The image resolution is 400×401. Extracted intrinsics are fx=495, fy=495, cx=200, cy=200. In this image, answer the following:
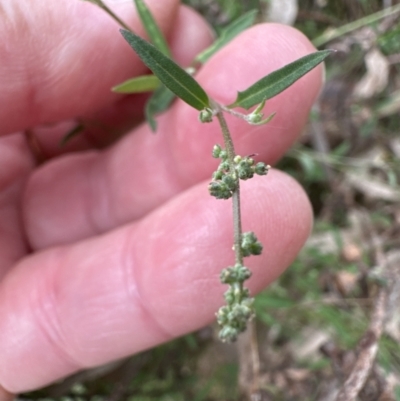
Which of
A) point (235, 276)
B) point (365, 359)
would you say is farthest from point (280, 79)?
point (365, 359)

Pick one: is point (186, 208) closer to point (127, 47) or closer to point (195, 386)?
point (127, 47)

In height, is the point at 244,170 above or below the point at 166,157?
above

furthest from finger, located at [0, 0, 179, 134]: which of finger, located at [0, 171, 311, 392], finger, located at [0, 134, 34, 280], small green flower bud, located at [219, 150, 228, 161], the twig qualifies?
the twig

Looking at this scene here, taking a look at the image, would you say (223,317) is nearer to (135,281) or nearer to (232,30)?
(135,281)

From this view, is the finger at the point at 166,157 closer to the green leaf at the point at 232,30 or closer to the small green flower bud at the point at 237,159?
the green leaf at the point at 232,30

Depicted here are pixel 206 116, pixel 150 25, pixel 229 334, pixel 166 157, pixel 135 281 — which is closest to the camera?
pixel 229 334

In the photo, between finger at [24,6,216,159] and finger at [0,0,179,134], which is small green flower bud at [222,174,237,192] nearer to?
finger at [0,0,179,134]
